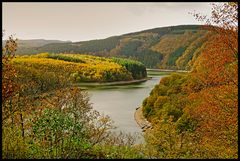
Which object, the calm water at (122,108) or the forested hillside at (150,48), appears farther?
the forested hillside at (150,48)

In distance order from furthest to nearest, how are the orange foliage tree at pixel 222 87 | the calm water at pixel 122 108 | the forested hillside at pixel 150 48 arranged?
the forested hillside at pixel 150 48
the calm water at pixel 122 108
the orange foliage tree at pixel 222 87

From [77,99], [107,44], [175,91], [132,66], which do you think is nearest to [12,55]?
Result: [77,99]

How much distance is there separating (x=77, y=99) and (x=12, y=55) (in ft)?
41.9

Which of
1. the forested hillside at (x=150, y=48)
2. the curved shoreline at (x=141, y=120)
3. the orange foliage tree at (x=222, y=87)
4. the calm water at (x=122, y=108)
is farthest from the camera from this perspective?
the forested hillside at (x=150, y=48)

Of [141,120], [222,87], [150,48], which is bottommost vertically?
[141,120]

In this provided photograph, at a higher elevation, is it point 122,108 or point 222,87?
point 222,87

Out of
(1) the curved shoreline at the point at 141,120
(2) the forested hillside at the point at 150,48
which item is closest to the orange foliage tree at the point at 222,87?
(1) the curved shoreline at the point at 141,120

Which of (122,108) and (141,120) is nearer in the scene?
(141,120)

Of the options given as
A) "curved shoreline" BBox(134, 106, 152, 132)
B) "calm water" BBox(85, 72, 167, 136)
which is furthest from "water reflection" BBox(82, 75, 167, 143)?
"curved shoreline" BBox(134, 106, 152, 132)

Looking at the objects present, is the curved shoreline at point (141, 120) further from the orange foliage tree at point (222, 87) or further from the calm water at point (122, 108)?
the orange foliage tree at point (222, 87)

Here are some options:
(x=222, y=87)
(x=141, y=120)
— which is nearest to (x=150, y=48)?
(x=141, y=120)

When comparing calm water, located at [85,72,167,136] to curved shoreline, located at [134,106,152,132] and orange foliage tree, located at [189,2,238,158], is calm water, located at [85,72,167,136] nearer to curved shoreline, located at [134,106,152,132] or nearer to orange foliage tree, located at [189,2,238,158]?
curved shoreline, located at [134,106,152,132]

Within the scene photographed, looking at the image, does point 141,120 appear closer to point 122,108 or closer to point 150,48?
point 122,108

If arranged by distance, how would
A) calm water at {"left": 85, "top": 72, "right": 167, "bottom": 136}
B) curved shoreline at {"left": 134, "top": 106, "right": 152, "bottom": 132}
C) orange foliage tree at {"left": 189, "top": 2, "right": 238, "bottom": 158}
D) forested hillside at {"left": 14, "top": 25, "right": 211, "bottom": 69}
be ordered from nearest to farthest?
orange foliage tree at {"left": 189, "top": 2, "right": 238, "bottom": 158} < curved shoreline at {"left": 134, "top": 106, "right": 152, "bottom": 132} < calm water at {"left": 85, "top": 72, "right": 167, "bottom": 136} < forested hillside at {"left": 14, "top": 25, "right": 211, "bottom": 69}
